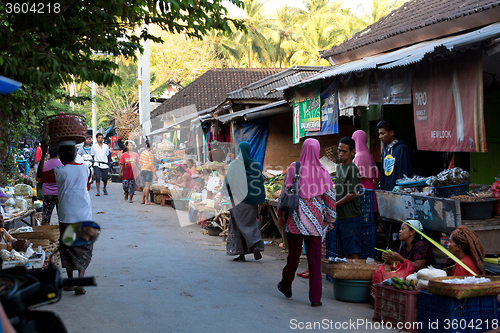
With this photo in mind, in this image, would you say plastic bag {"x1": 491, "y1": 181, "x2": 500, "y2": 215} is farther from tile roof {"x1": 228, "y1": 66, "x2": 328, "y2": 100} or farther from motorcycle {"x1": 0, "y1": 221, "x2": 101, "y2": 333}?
tile roof {"x1": 228, "y1": 66, "x2": 328, "y2": 100}

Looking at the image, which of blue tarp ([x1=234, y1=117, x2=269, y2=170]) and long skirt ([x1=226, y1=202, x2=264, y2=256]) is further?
blue tarp ([x1=234, y1=117, x2=269, y2=170])

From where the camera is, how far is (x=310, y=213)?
18.2ft

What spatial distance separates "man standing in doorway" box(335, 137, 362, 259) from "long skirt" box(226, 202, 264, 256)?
80.2 inches

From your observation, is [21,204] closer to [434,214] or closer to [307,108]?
[307,108]

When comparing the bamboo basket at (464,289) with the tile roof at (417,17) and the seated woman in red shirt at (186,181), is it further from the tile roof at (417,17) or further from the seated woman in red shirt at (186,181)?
the seated woman in red shirt at (186,181)

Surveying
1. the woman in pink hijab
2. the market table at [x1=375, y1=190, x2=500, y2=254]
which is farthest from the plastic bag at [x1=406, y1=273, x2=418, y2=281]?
the woman in pink hijab

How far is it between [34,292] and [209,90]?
26.6 m

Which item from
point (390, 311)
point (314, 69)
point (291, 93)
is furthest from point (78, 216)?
point (314, 69)

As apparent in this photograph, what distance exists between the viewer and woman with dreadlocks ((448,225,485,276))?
15.6 feet

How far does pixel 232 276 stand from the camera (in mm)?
6902

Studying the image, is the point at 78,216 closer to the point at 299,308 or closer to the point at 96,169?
the point at 299,308

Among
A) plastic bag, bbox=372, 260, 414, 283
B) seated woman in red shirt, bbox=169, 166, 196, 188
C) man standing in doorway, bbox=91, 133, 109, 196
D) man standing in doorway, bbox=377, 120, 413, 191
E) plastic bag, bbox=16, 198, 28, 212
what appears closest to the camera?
plastic bag, bbox=372, 260, 414, 283

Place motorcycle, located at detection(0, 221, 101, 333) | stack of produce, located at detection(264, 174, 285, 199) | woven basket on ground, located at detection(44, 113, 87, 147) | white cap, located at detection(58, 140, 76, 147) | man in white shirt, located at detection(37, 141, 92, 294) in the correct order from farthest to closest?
1. stack of produce, located at detection(264, 174, 285, 199)
2. woven basket on ground, located at detection(44, 113, 87, 147)
3. white cap, located at detection(58, 140, 76, 147)
4. man in white shirt, located at detection(37, 141, 92, 294)
5. motorcycle, located at detection(0, 221, 101, 333)

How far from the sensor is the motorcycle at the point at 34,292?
1.93m
